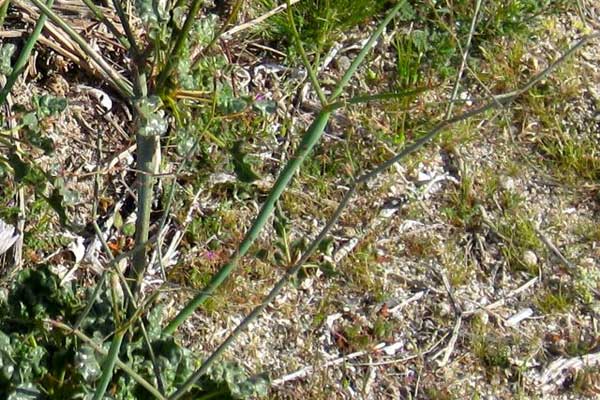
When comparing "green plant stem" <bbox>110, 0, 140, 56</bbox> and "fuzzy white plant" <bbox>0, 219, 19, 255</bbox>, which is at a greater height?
"green plant stem" <bbox>110, 0, 140, 56</bbox>

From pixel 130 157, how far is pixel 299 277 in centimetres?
123

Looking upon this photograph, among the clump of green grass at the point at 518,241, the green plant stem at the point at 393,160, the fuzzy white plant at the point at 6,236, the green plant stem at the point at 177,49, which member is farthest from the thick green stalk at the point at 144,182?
the clump of green grass at the point at 518,241

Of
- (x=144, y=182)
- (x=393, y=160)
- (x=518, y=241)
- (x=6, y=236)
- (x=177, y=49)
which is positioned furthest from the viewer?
(x=518, y=241)

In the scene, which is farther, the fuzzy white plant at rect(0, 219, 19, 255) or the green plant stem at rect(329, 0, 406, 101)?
the fuzzy white plant at rect(0, 219, 19, 255)

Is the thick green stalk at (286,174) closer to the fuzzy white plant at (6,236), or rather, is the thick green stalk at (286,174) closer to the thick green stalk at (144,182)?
the thick green stalk at (144,182)

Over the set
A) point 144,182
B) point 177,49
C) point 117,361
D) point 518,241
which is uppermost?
point 177,49

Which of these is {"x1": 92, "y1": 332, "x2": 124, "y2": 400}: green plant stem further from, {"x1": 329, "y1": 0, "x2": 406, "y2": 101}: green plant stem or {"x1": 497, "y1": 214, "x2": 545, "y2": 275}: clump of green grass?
{"x1": 497, "y1": 214, "x2": 545, "y2": 275}: clump of green grass

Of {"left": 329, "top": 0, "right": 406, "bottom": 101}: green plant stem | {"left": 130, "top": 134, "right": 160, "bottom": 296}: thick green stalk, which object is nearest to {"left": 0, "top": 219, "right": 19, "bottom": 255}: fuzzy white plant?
{"left": 130, "top": 134, "right": 160, "bottom": 296}: thick green stalk

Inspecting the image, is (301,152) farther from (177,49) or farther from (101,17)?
(101,17)

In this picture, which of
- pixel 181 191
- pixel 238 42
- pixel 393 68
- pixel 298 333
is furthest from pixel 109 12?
pixel 298 333

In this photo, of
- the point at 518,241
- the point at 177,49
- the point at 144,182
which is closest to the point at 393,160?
the point at 177,49

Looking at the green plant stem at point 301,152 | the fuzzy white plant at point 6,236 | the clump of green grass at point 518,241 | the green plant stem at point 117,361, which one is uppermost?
the green plant stem at point 301,152

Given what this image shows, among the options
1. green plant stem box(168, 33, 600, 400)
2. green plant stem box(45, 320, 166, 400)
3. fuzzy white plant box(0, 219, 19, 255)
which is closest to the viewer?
green plant stem box(168, 33, 600, 400)

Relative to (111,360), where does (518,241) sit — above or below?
below
